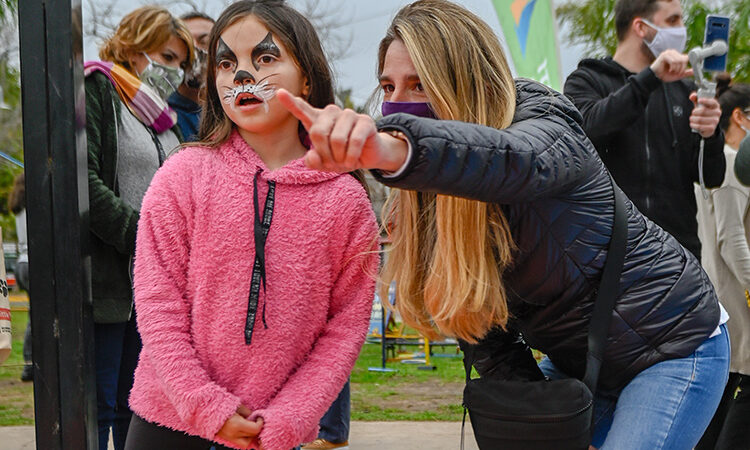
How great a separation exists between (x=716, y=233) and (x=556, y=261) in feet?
8.51

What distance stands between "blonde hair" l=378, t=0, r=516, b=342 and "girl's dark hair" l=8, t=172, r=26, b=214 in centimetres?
109

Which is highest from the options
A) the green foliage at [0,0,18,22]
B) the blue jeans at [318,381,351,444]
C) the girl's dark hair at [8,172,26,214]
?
the green foliage at [0,0,18,22]

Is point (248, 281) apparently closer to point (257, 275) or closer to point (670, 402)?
point (257, 275)

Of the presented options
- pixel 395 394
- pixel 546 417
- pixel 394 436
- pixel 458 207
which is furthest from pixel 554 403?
pixel 395 394

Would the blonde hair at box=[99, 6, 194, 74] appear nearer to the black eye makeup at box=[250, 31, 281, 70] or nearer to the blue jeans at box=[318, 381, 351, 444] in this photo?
the black eye makeup at box=[250, 31, 281, 70]

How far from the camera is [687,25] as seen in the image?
11.4 meters

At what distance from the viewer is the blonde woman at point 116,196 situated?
3004mm

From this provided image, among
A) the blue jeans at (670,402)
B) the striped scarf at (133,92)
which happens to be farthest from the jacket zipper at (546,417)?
the striped scarf at (133,92)

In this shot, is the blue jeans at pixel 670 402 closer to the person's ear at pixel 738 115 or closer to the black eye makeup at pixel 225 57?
the black eye makeup at pixel 225 57

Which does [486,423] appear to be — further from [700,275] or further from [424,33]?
[424,33]

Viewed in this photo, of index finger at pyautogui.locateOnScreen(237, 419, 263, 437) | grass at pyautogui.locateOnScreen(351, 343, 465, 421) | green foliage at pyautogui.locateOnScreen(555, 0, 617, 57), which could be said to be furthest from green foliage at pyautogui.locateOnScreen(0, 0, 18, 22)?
green foliage at pyautogui.locateOnScreen(555, 0, 617, 57)

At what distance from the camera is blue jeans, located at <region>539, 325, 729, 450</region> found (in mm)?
1932

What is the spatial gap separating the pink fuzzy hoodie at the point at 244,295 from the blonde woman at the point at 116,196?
84 cm

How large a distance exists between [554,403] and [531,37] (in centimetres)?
376
